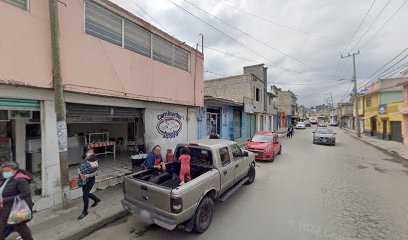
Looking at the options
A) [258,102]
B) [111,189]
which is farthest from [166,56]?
[258,102]

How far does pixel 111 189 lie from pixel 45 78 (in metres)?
3.67

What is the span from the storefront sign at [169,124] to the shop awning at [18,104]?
4170 millimetres

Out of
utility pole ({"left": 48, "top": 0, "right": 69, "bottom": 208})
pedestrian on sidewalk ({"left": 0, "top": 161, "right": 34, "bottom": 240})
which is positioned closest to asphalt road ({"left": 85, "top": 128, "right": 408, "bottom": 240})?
pedestrian on sidewalk ({"left": 0, "top": 161, "right": 34, "bottom": 240})

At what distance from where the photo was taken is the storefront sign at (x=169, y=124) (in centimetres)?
836

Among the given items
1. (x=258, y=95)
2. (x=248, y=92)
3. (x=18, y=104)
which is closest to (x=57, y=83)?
(x=18, y=104)

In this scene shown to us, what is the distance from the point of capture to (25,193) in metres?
3.08

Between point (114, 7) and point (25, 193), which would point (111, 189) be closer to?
point (25, 193)

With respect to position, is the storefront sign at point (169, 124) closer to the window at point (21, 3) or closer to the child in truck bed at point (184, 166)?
the child in truck bed at point (184, 166)

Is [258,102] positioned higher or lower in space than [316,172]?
higher

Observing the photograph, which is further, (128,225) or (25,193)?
(128,225)

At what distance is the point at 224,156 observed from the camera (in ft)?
17.1

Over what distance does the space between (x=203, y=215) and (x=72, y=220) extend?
2936mm

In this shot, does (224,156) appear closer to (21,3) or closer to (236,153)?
(236,153)

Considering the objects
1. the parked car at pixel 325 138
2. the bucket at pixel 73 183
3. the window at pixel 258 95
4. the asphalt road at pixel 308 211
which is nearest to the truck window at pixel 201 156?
the asphalt road at pixel 308 211
